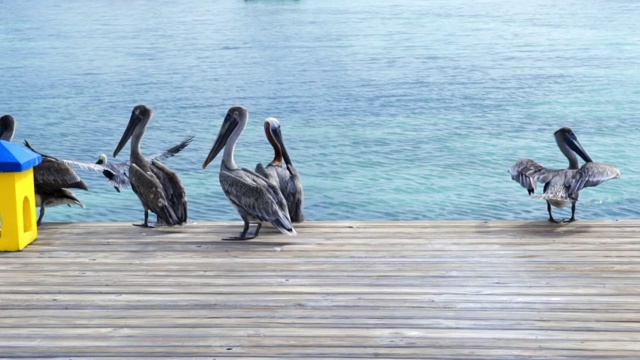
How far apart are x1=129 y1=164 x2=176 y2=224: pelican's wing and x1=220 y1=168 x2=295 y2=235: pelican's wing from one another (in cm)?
49

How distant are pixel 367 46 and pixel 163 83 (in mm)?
8984

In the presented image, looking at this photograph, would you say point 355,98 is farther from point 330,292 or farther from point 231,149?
point 330,292

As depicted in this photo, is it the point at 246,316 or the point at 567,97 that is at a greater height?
the point at 246,316

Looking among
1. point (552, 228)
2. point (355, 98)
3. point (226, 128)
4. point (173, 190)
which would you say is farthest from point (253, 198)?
point (355, 98)

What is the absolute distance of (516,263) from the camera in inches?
254

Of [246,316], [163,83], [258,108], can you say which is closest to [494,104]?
[258,108]

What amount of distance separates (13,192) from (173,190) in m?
1.37

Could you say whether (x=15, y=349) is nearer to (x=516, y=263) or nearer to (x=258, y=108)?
(x=516, y=263)

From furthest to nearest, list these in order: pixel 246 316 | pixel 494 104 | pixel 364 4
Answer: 1. pixel 364 4
2. pixel 494 104
3. pixel 246 316

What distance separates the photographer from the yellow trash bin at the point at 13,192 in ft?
21.7

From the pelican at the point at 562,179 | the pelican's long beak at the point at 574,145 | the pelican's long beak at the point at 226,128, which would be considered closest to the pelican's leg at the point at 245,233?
the pelican's long beak at the point at 226,128

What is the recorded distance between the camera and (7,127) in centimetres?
862

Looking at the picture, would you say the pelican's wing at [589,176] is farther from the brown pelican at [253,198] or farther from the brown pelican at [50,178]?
the brown pelican at [50,178]

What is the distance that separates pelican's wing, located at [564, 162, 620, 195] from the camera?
7773 millimetres
